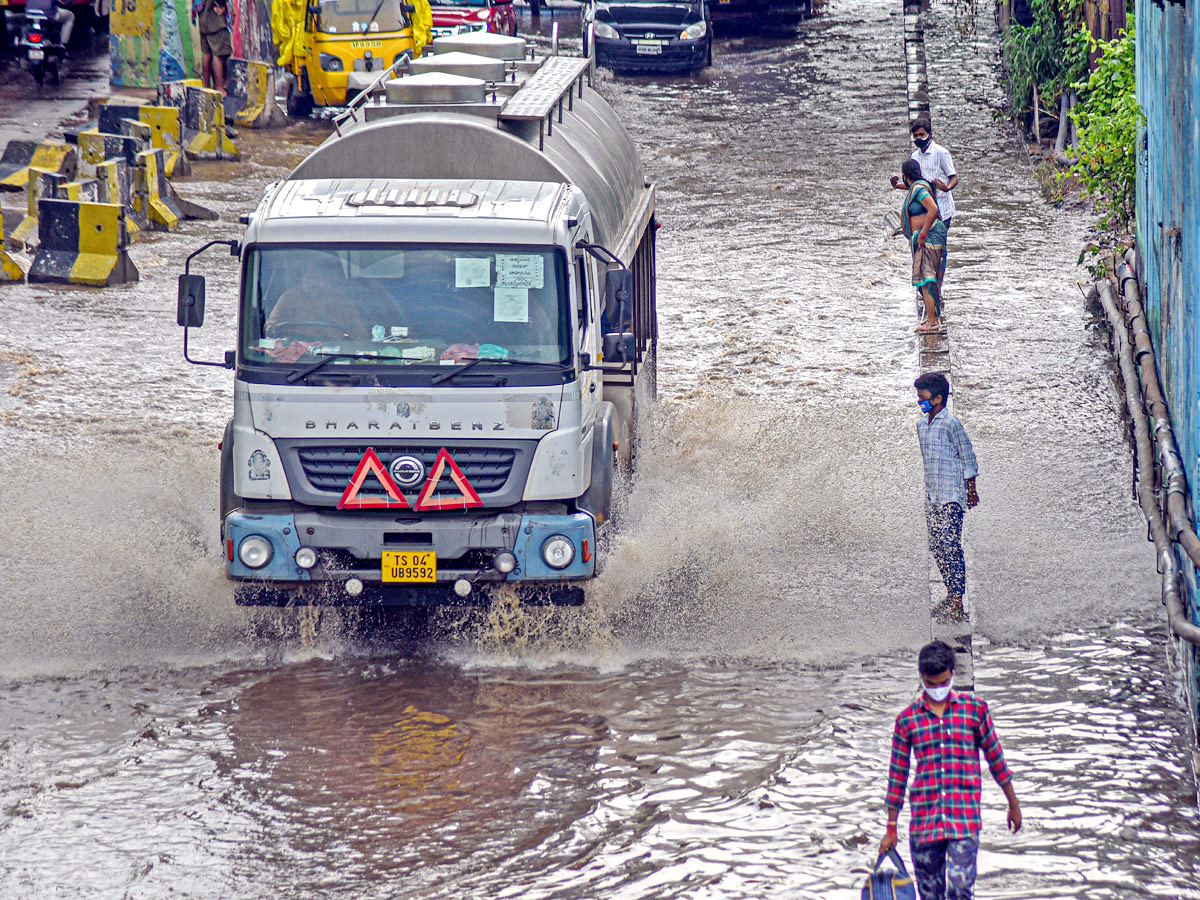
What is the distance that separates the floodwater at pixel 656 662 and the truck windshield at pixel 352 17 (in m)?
10.5

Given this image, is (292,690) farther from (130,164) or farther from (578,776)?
(130,164)

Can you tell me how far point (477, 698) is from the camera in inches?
332

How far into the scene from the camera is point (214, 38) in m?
25.3

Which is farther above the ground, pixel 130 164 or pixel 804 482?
pixel 130 164

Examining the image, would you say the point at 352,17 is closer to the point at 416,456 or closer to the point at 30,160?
A: the point at 30,160

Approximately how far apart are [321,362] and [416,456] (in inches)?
28.2

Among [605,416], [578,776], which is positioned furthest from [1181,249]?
[578,776]

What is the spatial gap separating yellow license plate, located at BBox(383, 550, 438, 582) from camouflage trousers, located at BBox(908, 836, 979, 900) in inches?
135

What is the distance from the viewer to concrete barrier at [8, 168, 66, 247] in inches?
708

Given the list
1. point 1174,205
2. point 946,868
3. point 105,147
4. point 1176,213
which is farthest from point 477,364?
point 105,147

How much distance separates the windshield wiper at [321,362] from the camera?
834 cm

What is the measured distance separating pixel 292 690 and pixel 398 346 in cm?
196

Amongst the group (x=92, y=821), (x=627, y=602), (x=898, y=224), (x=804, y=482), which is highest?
(x=898, y=224)

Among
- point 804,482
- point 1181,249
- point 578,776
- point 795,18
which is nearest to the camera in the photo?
point 578,776
